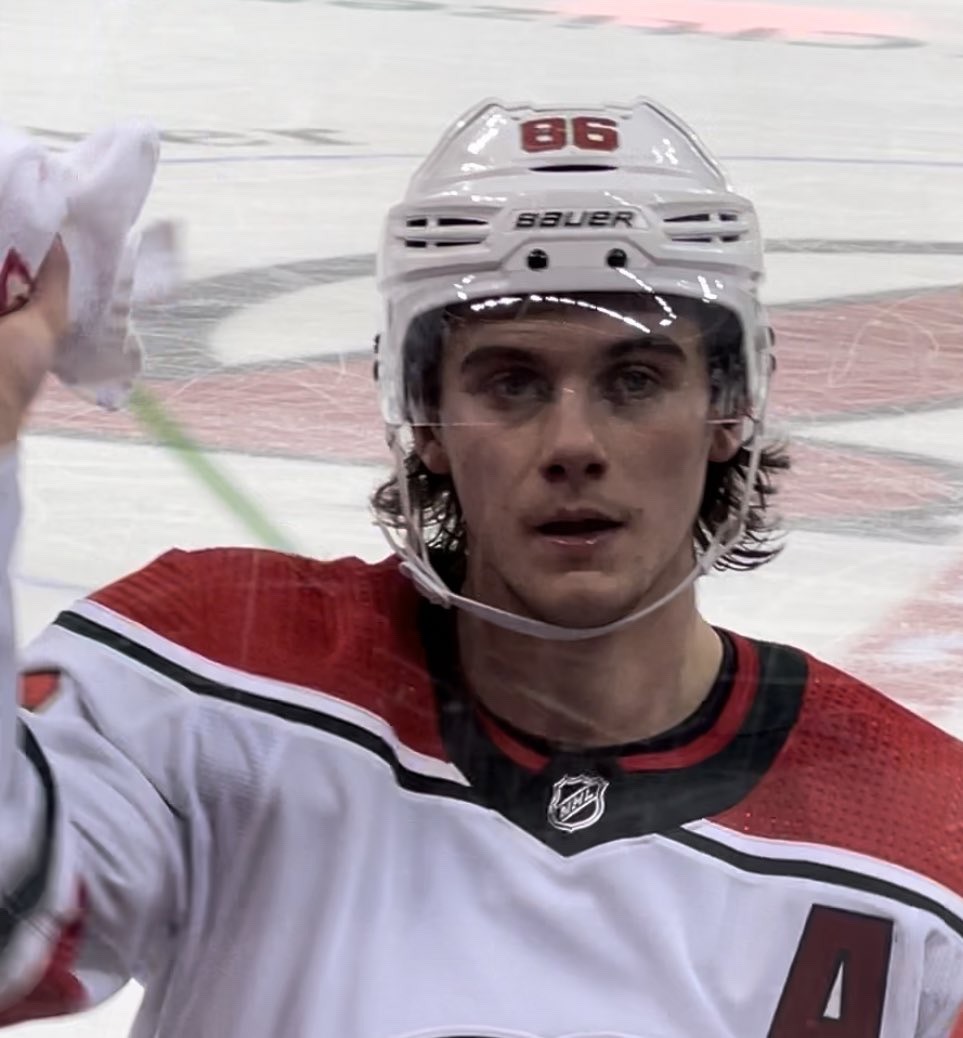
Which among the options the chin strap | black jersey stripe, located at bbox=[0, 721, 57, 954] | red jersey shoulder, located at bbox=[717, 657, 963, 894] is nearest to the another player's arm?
black jersey stripe, located at bbox=[0, 721, 57, 954]

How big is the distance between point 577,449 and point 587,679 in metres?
0.13

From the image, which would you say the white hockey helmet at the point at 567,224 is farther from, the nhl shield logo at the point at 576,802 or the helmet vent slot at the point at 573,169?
the nhl shield logo at the point at 576,802

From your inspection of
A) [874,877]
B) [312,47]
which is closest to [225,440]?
[874,877]

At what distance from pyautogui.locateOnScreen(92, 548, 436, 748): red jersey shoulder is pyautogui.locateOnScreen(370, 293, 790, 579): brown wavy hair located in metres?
0.04

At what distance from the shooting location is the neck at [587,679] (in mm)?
959

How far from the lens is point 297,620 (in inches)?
38.0

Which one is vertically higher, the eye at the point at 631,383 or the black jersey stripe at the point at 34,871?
the eye at the point at 631,383

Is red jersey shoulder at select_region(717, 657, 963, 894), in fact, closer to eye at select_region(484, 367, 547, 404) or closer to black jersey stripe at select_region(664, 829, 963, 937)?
black jersey stripe at select_region(664, 829, 963, 937)

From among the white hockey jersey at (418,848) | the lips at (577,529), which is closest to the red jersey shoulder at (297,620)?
the white hockey jersey at (418,848)

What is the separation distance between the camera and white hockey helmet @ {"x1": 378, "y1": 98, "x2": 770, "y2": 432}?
93cm

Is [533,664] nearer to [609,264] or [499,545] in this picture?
[499,545]

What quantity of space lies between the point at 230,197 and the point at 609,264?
83 centimetres

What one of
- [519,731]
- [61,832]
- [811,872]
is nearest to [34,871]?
[61,832]

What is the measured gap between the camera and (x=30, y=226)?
30.7 inches
